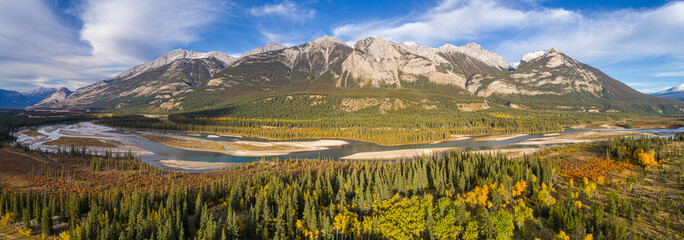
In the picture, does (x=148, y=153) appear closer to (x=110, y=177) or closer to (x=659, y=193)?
(x=110, y=177)

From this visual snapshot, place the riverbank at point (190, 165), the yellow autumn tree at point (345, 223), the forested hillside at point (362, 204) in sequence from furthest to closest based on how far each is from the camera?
1. the riverbank at point (190, 165)
2. the yellow autumn tree at point (345, 223)
3. the forested hillside at point (362, 204)

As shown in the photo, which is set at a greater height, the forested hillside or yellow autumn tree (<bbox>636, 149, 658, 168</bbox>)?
yellow autumn tree (<bbox>636, 149, 658, 168</bbox>)

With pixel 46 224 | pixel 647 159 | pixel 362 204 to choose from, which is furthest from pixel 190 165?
pixel 647 159

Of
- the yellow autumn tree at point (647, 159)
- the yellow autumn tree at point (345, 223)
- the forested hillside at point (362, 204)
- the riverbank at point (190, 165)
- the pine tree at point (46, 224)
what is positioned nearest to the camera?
the forested hillside at point (362, 204)

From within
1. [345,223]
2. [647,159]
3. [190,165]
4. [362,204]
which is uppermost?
[647,159]

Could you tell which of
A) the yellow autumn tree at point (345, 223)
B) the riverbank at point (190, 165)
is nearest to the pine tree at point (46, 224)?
the yellow autumn tree at point (345, 223)

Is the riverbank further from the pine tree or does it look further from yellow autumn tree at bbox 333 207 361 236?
yellow autumn tree at bbox 333 207 361 236

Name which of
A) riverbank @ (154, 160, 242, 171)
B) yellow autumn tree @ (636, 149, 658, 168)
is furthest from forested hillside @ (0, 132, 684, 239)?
riverbank @ (154, 160, 242, 171)

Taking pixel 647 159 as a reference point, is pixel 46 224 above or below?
below

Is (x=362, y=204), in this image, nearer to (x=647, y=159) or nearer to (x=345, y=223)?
(x=345, y=223)

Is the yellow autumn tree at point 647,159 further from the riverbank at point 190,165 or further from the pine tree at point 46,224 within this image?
the pine tree at point 46,224

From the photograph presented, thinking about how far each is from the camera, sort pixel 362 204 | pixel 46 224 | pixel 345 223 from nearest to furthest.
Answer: pixel 46 224, pixel 345 223, pixel 362 204

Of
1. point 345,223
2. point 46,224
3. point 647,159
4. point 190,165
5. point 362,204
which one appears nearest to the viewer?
point 46,224

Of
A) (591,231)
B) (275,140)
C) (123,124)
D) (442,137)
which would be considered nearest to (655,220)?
(591,231)
